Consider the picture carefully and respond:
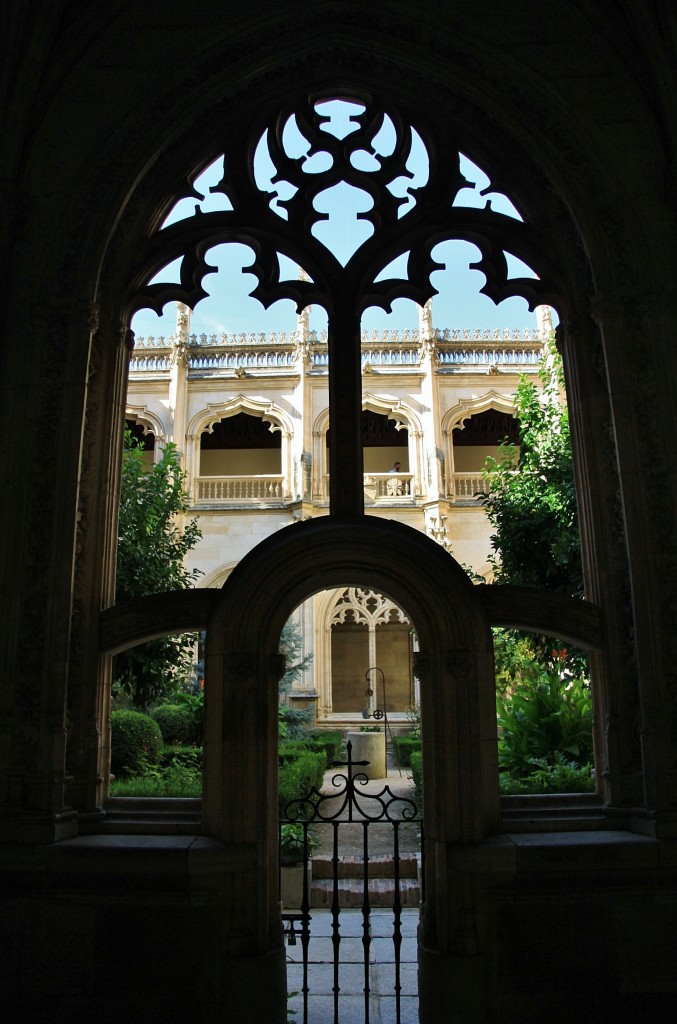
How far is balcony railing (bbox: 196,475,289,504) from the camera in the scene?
53.0 ft

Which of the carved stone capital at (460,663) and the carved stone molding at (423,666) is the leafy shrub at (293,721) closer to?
the carved stone molding at (423,666)

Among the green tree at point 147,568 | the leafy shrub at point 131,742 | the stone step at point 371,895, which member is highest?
the green tree at point 147,568

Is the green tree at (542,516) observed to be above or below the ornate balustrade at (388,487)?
below

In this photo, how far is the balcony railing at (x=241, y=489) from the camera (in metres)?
16.1

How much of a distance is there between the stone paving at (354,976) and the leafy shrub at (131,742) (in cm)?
257

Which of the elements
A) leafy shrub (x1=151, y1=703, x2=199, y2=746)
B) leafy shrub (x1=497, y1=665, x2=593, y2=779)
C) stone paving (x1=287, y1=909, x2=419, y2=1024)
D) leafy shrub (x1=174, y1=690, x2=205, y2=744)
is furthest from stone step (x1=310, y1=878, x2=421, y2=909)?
leafy shrub (x1=151, y1=703, x2=199, y2=746)

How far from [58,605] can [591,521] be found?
2.88m

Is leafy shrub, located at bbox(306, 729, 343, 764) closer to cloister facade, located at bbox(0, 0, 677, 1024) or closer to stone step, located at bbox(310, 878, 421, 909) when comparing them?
stone step, located at bbox(310, 878, 421, 909)

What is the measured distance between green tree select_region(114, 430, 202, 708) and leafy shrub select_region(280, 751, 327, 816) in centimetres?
136

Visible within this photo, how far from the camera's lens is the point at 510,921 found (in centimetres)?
358

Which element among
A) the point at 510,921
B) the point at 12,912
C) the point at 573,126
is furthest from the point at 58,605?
the point at 573,126

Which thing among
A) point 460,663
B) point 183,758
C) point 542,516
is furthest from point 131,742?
point 460,663

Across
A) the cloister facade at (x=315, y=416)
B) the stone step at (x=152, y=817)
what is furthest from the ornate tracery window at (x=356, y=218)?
the cloister facade at (x=315, y=416)

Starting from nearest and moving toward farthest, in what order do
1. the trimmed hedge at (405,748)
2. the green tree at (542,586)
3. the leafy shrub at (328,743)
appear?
the green tree at (542,586) → the leafy shrub at (328,743) → the trimmed hedge at (405,748)
